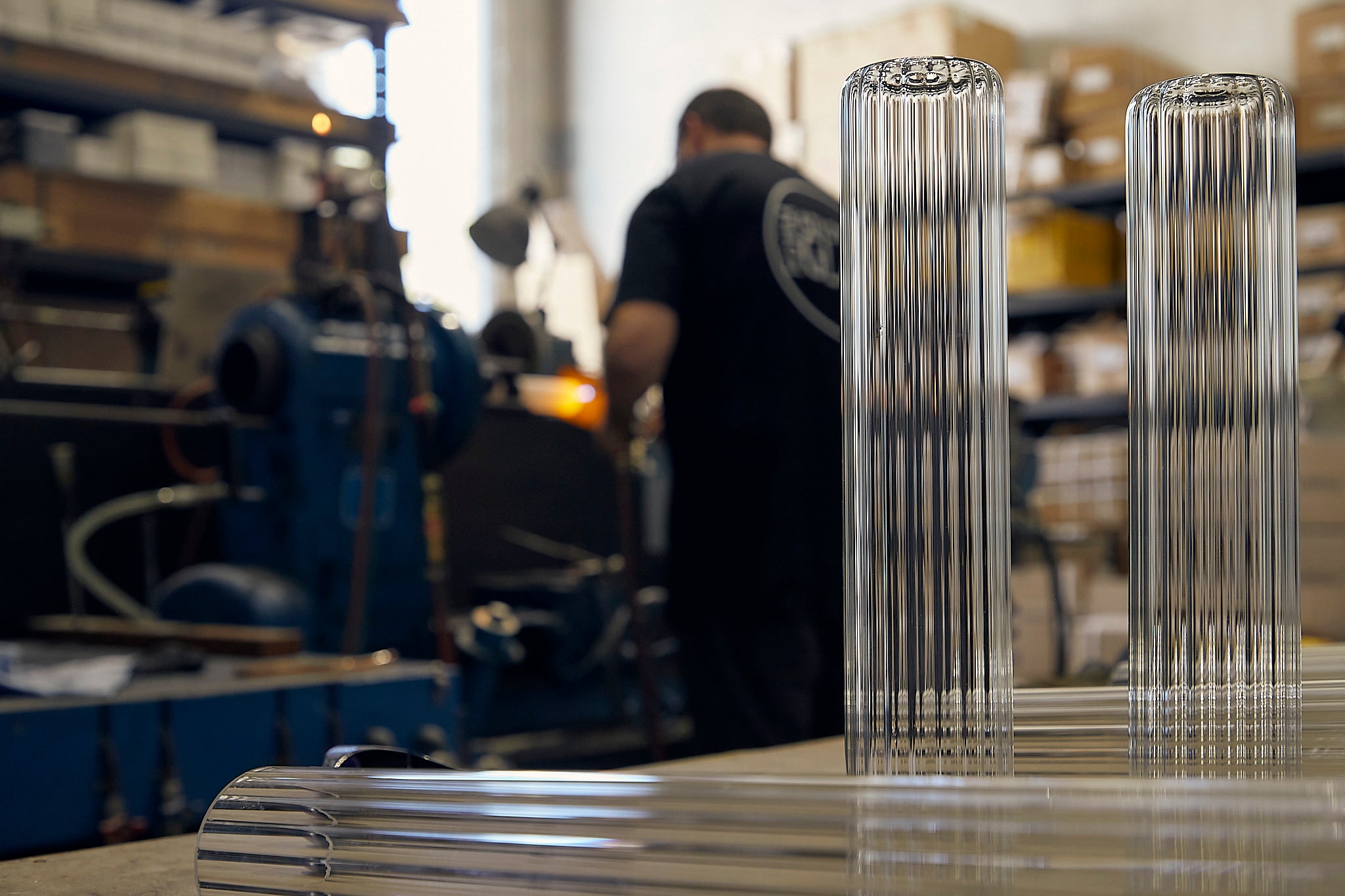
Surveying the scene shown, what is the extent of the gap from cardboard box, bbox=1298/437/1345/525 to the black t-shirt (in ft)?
5.62

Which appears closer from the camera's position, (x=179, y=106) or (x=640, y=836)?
(x=640, y=836)

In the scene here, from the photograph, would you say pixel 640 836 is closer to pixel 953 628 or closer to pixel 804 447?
pixel 953 628

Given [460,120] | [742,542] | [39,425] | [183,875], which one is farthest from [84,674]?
[460,120]

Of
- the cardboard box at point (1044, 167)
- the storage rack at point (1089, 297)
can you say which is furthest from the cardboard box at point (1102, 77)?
the storage rack at point (1089, 297)

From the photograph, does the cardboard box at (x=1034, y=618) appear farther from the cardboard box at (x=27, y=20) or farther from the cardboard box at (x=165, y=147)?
the cardboard box at (x=27, y=20)

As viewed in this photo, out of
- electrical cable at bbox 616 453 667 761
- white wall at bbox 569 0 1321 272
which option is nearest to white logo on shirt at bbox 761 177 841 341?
electrical cable at bbox 616 453 667 761

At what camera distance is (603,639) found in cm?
312

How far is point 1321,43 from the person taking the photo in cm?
467

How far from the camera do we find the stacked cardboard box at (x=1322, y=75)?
15.2 ft

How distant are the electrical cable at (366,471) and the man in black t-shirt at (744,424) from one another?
53 cm

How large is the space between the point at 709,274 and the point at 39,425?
1.50 metres

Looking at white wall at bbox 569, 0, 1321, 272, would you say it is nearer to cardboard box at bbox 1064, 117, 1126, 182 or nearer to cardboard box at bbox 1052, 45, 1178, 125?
cardboard box at bbox 1052, 45, 1178, 125

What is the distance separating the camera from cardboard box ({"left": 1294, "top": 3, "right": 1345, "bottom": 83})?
4637mm

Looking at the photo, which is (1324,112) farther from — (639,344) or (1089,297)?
(639,344)
